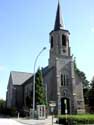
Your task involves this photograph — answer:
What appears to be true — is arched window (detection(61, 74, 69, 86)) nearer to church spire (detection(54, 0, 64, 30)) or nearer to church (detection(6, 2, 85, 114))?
church (detection(6, 2, 85, 114))

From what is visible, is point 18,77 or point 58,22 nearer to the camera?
point 58,22

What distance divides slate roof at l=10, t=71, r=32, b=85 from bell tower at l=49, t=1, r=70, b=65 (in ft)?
51.0

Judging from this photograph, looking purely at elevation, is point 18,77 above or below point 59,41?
below

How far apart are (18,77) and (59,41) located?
821 inches

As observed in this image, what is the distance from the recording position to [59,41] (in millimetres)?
55188

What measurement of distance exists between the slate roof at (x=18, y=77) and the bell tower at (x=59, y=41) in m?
15.6

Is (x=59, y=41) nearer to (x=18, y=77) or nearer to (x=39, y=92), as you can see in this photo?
(x=39, y=92)

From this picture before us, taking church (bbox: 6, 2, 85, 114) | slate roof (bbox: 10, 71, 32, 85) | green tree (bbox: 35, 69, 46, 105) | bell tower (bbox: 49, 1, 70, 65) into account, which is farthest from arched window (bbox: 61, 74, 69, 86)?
slate roof (bbox: 10, 71, 32, 85)

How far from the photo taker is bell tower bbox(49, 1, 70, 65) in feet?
180

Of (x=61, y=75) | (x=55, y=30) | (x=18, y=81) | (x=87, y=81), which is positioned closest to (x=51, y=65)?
(x=61, y=75)

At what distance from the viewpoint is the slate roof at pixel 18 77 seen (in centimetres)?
6856

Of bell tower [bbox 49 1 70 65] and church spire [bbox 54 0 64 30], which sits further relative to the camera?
church spire [bbox 54 0 64 30]

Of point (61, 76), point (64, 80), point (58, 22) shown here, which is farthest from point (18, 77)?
point (58, 22)

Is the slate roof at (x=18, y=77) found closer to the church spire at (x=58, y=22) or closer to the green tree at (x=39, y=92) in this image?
the green tree at (x=39, y=92)
